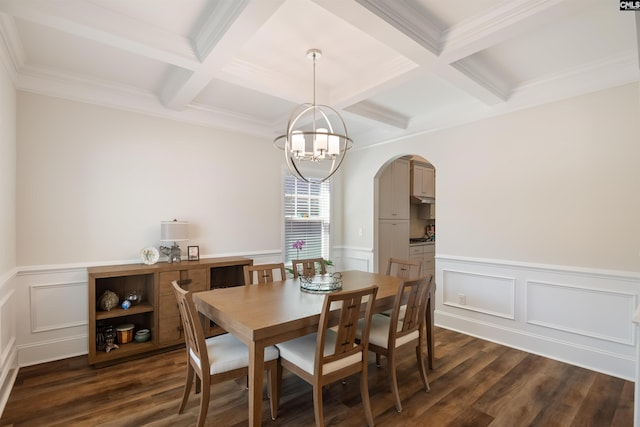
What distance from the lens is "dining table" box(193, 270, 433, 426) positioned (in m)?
1.77

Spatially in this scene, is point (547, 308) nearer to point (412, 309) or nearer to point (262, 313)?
point (412, 309)

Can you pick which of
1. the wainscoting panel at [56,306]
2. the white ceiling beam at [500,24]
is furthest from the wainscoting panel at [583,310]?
the wainscoting panel at [56,306]

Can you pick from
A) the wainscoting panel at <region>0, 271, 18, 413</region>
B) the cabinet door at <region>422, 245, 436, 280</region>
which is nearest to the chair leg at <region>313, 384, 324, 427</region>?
the wainscoting panel at <region>0, 271, 18, 413</region>

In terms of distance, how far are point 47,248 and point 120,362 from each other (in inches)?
50.7

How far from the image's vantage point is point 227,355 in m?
2.06

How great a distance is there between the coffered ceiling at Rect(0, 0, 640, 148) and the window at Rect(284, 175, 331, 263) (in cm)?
142

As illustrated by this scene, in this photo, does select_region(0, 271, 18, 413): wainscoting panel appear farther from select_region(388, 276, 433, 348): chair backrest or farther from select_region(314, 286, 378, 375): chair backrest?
select_region(388, 276, 433, 348): chair backrest

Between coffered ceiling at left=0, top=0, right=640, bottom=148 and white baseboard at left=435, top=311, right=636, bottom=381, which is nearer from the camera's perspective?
coffered ceiling at left=0, top=0, right=640, bottom=148

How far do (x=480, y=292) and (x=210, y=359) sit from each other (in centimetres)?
309

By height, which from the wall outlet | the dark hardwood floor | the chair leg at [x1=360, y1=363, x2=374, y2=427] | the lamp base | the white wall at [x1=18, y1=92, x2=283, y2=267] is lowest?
the dark hardwood floor

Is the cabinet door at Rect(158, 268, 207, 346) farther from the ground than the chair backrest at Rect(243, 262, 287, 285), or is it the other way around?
the chair backrest at Rect(243, 262, 287, 285)

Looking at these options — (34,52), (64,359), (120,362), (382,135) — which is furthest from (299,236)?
(34,52)

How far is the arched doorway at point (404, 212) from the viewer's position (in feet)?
17.2

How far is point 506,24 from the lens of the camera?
2016 millimetres
